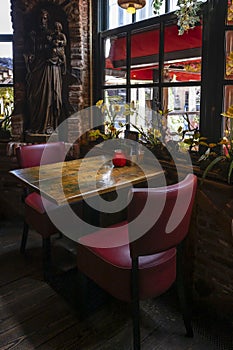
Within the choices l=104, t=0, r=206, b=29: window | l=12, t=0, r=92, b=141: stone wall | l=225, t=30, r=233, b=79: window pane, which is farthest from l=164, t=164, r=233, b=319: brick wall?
l=12, t=0, r=92, b=141: stone wall

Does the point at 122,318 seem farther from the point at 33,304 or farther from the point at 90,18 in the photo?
the point at 90,18

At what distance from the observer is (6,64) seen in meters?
3.58

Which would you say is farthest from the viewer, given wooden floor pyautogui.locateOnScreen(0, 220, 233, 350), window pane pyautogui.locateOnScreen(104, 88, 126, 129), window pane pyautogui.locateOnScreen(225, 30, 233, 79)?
window pane pyautogui.locateOnScreen(104, 88, 126, 129)

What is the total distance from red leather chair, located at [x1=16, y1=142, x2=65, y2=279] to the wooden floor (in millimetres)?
225

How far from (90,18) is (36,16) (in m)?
0.61

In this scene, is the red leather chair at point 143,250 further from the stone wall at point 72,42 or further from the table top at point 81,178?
the stone wall at point 72,42

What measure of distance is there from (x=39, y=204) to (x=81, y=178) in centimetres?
59

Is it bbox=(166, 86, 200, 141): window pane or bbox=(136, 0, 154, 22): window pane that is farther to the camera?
bbox=(136, 0, 154, 22): window pane

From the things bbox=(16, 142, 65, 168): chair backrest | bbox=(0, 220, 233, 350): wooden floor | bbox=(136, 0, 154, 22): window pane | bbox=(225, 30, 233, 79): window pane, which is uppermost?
bbox=(136, 0, 154, 22): window pane

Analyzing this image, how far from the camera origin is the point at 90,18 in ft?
10.1

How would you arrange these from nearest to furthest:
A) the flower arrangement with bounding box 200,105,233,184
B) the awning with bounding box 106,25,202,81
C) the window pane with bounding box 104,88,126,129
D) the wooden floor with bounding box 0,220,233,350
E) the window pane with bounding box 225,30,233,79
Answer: the wooden floor with bounding box 0,220,233,350
the flower arrangement with bounding box 200,105,233,184
the window pane with bounding box 225,30,233,79
the awning with bounding box 106,25,202,81
the window pane with bounding box 104,88,126,129

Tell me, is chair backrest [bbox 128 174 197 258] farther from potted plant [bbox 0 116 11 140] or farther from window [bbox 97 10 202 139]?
potted plant [bbox 0 116 11 140]

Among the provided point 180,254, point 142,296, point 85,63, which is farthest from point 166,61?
point 142,296

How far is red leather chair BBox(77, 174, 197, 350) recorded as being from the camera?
1.38 meters
